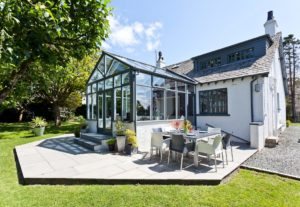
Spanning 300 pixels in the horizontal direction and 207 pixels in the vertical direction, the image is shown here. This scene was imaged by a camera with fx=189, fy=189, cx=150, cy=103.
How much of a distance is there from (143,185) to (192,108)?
26.5ft

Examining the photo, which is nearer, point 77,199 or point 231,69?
point 77,199

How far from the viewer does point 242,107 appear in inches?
395

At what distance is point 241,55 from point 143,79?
710cm

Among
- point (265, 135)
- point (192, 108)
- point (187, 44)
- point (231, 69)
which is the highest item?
point (187, 44)

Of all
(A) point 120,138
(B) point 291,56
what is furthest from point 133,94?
(B) point 291,56

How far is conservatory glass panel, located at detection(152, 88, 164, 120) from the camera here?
9520 millimetres

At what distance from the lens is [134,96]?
832cm

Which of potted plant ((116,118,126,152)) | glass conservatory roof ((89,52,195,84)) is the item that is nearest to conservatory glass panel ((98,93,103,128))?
glass conservatory roof ((89,52,195,84))

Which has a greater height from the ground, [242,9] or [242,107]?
[242,9]

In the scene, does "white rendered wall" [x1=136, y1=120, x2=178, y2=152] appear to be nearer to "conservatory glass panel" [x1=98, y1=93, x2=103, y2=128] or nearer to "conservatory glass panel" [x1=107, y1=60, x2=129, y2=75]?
"conservatory glass panel" [x1=107, y1=60, x2=129, y2=75]

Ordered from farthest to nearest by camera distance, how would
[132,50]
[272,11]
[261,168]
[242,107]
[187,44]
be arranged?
[132,50] < [187,44] < [272,11] < [242,107] < [261,168]

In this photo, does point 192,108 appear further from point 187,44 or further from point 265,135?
point 187,44

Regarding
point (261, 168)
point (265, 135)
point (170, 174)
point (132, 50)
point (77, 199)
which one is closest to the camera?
point (77, 199)

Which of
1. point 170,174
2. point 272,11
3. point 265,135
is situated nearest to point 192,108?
point 265,135
